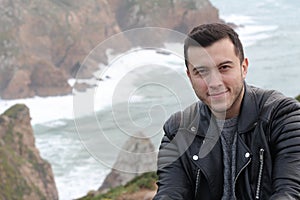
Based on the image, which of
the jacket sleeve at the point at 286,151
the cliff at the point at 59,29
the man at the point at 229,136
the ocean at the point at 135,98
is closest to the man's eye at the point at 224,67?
the man at the point at 229,136

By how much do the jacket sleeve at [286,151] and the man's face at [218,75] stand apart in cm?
22

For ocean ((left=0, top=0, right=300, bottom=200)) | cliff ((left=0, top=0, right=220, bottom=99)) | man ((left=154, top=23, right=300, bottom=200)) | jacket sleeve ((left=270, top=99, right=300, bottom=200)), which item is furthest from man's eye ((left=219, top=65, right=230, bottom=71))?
cliff ((left=0, top=0, right=220, bottom=99))

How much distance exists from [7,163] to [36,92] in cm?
3127

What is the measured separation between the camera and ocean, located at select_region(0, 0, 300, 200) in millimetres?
3162

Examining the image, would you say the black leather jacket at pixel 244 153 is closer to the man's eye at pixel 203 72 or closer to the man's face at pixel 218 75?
the man's face at pixel 218 75

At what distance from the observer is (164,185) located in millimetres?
2609

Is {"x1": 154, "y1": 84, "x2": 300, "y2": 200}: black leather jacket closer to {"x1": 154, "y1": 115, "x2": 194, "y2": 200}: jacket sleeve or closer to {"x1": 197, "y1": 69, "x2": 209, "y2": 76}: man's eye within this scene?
{"x1": 154, "y1": 115, "x2": 194, "y2": 200}: jacket sleeve

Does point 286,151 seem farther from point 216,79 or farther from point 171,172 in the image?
point 171,172

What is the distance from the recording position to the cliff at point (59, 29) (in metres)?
53.5

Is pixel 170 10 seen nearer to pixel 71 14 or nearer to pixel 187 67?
pixel 71 14

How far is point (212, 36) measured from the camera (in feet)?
7.95

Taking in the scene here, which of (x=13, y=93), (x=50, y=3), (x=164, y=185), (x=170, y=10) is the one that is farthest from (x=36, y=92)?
(x=164, y=185)

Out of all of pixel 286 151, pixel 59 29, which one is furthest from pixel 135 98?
pixel 59 29

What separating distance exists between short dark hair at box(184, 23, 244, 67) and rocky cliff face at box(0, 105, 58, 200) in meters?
19.2
